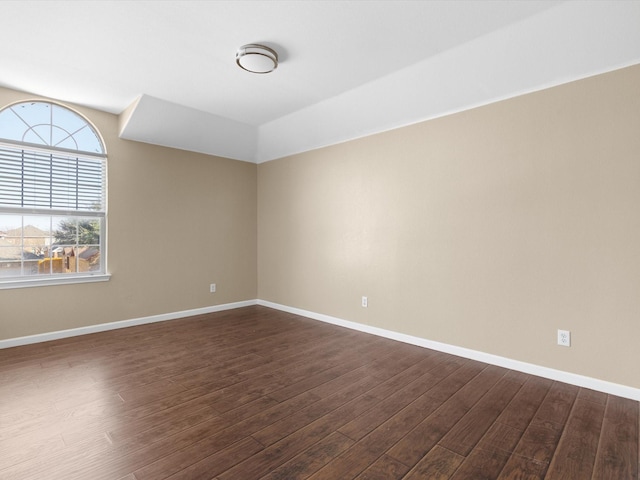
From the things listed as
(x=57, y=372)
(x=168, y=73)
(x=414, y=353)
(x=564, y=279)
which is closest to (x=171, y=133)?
(x=168, y=73)

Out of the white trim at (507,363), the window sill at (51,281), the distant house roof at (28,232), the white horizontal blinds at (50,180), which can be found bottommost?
the white trim at (507,363)

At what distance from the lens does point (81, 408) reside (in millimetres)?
2227

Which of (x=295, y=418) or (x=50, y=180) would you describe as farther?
(x=50, y=180)

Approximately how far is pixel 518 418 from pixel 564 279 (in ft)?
3.87

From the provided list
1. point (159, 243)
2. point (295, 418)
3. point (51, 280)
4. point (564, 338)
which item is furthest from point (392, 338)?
point (51, 280)

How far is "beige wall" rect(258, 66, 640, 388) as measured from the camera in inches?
96.1

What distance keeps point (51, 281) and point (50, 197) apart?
91cm

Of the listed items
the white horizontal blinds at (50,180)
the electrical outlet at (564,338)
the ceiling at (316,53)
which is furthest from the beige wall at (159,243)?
the electrical outlet at (564,338)

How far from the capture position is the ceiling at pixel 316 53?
7.31 feet

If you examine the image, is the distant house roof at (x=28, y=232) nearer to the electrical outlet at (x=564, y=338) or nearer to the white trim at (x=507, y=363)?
the white trim at (x=507, y=363)

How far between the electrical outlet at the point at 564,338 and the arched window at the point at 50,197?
4631 millimetres

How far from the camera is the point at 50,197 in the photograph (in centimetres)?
368

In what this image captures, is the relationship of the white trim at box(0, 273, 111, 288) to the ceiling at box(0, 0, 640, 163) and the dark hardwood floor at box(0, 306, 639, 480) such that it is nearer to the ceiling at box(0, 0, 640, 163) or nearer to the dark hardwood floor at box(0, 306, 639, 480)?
the dark hardwood floor at box(0, 306, 639, 480)

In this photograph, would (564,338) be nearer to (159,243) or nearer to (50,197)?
(159,243)
